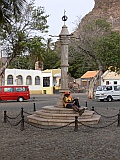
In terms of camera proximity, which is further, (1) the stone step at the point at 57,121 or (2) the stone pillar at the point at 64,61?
(2) the stone pillar at the point at 64,61

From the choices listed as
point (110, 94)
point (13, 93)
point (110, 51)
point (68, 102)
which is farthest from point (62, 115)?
point (110, 51)

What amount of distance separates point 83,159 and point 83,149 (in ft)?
4.32

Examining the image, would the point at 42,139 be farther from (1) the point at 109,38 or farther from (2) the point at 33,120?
(1) the point at 109,38

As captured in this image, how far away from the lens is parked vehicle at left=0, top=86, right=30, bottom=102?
34781 millimetres

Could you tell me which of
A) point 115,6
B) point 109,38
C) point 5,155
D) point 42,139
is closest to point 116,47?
point 109,38

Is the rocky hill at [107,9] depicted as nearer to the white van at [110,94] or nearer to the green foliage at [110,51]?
the green foliage at [110,51]

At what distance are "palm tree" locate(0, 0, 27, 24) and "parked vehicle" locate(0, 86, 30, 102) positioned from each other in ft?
85.1

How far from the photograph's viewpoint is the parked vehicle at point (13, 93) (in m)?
34.8

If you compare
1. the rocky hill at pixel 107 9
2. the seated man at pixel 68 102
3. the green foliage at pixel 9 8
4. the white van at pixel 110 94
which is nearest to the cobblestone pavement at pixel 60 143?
the seated man at pixel 68 102

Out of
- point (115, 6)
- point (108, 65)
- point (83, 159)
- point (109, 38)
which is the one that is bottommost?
point (83, 159)

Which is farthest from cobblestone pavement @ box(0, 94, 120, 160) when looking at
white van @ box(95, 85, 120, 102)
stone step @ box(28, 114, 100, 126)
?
white van @ box(95, 85, 120, 102)

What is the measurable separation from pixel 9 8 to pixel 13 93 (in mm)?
26567

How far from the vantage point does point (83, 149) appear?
9.78 metres

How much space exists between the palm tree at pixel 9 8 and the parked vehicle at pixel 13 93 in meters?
25.9
